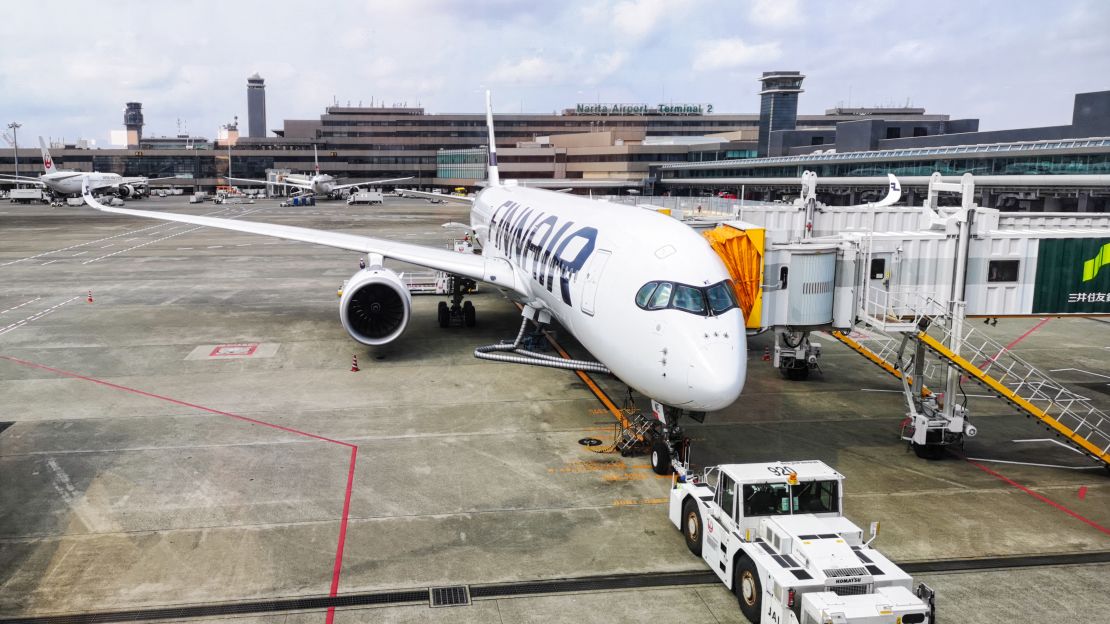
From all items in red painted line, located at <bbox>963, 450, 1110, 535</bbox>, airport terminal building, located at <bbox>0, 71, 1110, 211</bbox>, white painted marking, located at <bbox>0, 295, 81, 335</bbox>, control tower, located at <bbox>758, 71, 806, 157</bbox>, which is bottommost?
red painted line, located at <bbox>963, 450, 1110, 535</bbox>

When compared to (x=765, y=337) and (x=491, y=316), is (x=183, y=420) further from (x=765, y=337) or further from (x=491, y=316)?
(x=765, y=337)

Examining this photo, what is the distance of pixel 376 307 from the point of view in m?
26.4

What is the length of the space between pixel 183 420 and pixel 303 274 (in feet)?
91.7

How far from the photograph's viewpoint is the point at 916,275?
63.2 feet

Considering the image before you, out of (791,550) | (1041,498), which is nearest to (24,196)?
(791,550)

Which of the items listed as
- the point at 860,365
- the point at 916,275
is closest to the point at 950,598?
the point at 916,275

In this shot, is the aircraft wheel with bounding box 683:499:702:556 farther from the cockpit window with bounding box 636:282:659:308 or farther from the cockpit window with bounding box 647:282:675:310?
the cockpit window with bounding box 636:282:659:308

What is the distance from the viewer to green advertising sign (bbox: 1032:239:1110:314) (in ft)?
62.7

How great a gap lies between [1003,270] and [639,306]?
9.95m

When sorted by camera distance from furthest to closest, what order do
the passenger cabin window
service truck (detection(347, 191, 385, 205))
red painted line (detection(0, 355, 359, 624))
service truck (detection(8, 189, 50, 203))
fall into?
service truck (detection(347, 191, 385, 205))
service truck (detection(8, 189, 50, 203))
the passenger cabin window
red painted line (detection(0, 355, 359, 624))

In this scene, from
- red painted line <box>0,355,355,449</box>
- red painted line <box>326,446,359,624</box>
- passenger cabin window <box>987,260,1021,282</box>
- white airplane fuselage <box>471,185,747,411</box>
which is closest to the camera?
red painted line <box>326,446,359,624</box>

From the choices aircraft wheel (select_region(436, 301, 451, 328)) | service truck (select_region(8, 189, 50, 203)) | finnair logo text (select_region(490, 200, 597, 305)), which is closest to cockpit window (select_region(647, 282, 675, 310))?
finnair logo text (select_region(490, 200, 597, 305))

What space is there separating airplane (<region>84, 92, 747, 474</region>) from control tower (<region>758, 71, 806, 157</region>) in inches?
4943

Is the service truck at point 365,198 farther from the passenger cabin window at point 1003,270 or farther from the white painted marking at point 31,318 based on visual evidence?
the passenger cabin window at point 1003,270
